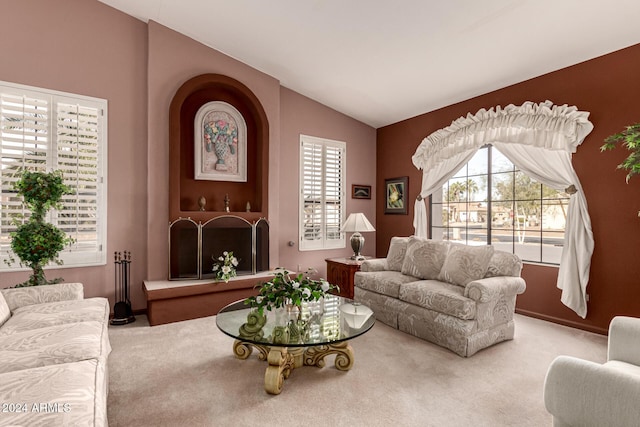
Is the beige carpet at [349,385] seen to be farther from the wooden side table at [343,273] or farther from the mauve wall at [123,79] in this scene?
the wooden side table at [343,273]

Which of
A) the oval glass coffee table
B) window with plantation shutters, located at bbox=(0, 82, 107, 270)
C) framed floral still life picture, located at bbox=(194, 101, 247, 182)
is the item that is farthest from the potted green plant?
the oval glass coffee table

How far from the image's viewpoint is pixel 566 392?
134 centimetres

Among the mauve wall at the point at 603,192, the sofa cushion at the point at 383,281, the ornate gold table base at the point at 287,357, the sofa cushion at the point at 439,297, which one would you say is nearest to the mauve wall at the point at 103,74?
the ornate gold table base at the point at 287,357

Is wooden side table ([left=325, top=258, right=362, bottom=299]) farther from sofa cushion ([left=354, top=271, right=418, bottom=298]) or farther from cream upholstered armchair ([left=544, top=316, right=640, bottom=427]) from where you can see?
cream upholstered armchair ([left=544, top=316, right=640, bottom=427])

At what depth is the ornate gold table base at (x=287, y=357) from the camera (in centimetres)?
220

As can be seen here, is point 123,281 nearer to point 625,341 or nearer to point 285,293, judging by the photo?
point 285,293

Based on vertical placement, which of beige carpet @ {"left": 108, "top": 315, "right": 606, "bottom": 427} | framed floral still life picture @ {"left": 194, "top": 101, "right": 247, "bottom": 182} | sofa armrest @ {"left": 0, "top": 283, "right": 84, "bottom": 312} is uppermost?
framed floral still life picture @ {"left": 194, "top": 101, "right": 247, "bottom": 182}

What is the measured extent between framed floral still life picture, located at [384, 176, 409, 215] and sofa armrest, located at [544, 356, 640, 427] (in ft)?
13.7

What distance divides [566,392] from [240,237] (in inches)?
149

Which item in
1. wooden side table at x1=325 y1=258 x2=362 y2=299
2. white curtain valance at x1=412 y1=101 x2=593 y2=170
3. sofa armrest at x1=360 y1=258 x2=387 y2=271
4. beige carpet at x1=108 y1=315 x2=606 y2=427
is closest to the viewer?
beige carpet at x1=108 y1=315 x2=606 y2=427

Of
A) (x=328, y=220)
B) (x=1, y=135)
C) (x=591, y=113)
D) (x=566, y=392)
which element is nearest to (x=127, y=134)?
(x=1, y=135)

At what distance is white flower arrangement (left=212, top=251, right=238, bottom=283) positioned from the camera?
403 centimetres

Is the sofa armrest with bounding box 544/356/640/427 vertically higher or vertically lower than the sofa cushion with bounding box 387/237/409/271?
lower

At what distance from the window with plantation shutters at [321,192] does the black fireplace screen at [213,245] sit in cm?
89
